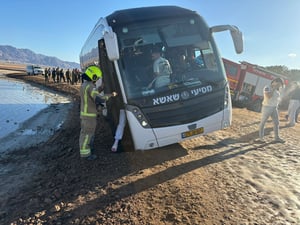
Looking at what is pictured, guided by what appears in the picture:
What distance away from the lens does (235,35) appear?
21.2 feet

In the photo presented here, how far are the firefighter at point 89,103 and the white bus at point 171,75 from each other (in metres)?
0.35

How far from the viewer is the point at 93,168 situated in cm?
609

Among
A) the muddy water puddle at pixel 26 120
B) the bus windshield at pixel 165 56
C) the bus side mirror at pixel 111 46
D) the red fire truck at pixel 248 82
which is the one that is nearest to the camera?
the bus side mirror at pixel 111 46

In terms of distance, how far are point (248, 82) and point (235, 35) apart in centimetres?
1194

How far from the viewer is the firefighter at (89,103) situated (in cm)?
592

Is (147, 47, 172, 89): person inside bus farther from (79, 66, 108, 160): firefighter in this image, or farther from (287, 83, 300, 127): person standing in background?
(287, 83, 300, 127): person standing in background

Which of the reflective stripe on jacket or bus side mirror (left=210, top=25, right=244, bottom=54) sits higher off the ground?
bus side mirror (left=210, top=25, right=244, bottom=54)

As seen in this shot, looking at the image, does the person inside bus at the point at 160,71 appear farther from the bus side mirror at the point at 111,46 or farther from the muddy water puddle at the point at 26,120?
the muddy water puddle at the point at 26,120

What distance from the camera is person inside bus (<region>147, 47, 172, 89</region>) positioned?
18.8 ft

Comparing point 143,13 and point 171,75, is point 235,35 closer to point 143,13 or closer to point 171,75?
point 171,75

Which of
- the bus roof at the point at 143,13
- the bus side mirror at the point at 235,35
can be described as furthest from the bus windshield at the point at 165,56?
the bus side mirror at the point at 235,35

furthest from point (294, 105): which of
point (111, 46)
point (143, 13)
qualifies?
point (111, 46)

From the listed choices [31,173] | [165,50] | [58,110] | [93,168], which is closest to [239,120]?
[165,50]

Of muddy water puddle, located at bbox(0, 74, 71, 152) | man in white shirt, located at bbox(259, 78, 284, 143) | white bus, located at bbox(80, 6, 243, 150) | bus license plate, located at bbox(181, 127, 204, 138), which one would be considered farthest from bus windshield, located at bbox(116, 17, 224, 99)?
muddy water puddle, located at bbox(0, 74, 71, 152)
